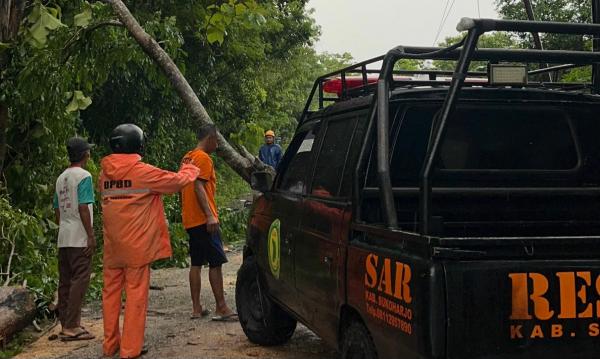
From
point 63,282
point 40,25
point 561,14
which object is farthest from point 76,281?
point 561,14

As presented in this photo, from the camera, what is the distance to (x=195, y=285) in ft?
21.9

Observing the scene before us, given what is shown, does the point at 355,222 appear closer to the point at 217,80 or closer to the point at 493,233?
the point at 493,233

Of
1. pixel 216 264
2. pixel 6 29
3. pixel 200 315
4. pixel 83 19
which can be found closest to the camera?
pixel 216 264

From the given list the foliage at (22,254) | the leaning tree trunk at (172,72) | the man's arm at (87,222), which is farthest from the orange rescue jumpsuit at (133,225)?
the leaning tree trunk at (172,72)

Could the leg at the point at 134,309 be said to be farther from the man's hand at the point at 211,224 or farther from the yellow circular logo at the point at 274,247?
the man's hand at the point at 211,224

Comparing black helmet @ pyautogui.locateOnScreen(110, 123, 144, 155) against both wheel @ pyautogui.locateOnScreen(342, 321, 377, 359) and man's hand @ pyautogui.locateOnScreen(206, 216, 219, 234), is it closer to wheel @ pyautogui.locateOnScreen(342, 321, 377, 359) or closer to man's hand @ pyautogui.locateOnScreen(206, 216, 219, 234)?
man's hand @ pyautogui.locateOnScreen(206, 216, 219, 234)

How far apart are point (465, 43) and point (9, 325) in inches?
186

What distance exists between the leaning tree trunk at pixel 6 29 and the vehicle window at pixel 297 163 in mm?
4491

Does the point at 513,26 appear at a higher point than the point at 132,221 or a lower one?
higher

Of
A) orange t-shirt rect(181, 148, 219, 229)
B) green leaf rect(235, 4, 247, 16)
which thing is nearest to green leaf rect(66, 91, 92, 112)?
green leaf rect(235, 4, 247, 16)

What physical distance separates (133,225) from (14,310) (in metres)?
1.79

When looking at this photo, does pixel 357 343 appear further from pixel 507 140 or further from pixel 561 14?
pixel 561 14

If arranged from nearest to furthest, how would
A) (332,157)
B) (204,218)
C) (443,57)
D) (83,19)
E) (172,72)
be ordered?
(443,57) < (332,157) < (204,218) < (172,72) < (83,19)

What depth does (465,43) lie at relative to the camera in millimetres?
2932
